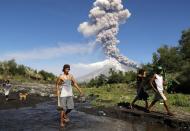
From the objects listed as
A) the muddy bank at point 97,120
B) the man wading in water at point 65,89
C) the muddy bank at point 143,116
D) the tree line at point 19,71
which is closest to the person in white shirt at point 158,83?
the muddy bank at point 143,116

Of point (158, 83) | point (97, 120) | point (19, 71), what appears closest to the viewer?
point (97, 120)

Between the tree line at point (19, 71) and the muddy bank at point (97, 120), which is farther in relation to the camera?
the tree line at point (19, 71)

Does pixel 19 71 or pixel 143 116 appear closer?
pixel 143 116

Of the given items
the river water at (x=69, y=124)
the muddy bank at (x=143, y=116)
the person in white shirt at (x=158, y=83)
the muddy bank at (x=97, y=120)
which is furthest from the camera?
the person in white shirt at (x=158, y=83)

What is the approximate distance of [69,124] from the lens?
15219 millimetres

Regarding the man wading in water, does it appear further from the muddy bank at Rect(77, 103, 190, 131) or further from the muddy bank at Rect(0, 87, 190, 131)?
the muddy bank at Rect(77, 103, 190, 131)

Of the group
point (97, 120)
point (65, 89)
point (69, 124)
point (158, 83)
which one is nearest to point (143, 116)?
point (158, 83)

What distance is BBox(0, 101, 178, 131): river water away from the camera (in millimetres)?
14295

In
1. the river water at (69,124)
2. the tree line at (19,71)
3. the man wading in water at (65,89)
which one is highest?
the tree line at (19,71)

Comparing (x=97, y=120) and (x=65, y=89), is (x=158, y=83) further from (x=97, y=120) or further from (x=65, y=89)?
(x=65, y=89)

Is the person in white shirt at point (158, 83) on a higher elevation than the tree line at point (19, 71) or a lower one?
lower

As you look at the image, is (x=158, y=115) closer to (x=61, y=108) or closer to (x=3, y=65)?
(x=61, y=108)

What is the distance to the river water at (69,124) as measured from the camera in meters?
14.3

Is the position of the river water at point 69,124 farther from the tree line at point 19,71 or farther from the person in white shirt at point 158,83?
the tree line at point 19,71
